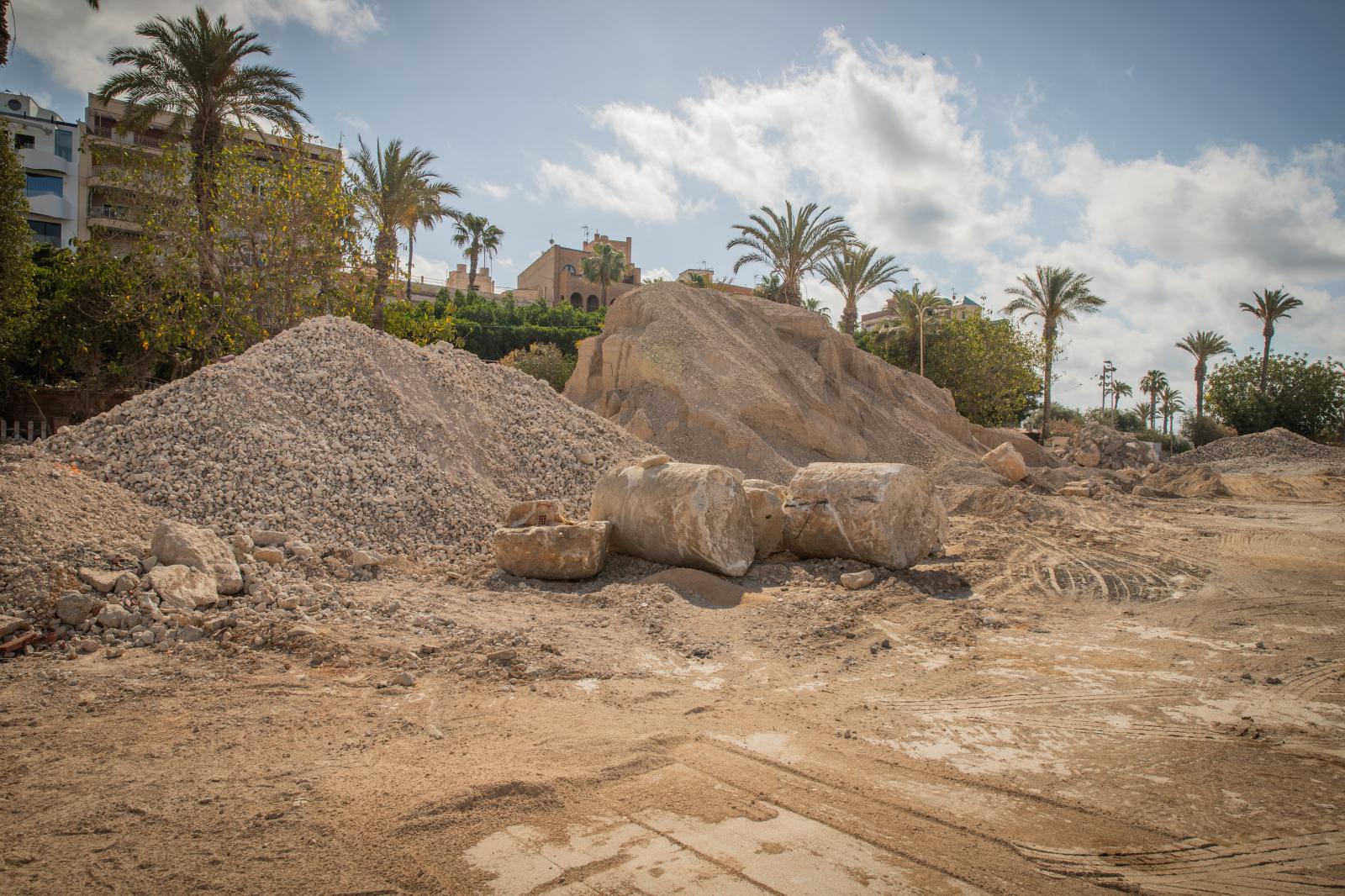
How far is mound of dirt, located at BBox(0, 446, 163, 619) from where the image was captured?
17.4 feet

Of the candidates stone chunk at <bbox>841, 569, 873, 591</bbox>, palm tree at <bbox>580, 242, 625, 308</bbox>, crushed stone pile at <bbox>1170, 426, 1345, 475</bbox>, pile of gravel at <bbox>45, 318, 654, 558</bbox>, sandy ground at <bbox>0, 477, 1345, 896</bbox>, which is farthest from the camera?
palm tree at <bbox>580, 242, 625, 308</bbox>

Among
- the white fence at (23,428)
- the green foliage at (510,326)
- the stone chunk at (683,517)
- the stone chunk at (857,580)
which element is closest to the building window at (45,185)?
the green foliage at (510,326)

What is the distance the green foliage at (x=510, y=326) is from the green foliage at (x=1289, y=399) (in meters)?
29.4

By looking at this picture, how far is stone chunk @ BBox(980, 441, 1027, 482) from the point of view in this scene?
18125mm

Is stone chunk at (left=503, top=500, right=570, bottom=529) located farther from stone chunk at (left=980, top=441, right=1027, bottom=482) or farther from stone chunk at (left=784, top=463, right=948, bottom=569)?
stone chunk at (left=980, top=441, right=1027, bottom=482)

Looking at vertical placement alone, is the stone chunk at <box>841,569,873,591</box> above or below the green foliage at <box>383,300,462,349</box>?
below

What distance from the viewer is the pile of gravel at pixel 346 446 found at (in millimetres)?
7594

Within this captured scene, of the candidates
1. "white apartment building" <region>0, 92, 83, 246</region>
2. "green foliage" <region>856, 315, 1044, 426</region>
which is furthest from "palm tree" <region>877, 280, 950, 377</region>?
"white apartment building" <region>0, 92, 83, 246</region>

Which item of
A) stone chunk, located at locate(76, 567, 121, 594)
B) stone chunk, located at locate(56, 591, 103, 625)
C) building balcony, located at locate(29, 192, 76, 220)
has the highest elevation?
building balcony, located at locate(29, 192, 76, 220)

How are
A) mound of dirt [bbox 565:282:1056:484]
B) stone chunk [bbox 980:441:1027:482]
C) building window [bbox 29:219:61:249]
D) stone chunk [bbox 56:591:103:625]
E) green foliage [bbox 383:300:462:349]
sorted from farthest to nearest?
building window [bbox 29:219:61:249] → stone chunk [bbox 980:441:1027:482] → green foliage [bbox 383:300:462:349] → mound of dirt [bbox 565:282:1056:484] → stone chunk [bbox 56:591:103:625]

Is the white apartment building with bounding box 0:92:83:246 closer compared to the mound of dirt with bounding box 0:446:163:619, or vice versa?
the mound of dirt with bounding box 0:446:163:619

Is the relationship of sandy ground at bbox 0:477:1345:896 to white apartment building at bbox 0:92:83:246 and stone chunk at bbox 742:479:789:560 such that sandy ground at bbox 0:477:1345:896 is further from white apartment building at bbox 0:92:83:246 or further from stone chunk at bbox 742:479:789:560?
white apartment building at bbox 0:92:83:246

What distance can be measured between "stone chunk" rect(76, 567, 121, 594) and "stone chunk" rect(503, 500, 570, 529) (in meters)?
3.37

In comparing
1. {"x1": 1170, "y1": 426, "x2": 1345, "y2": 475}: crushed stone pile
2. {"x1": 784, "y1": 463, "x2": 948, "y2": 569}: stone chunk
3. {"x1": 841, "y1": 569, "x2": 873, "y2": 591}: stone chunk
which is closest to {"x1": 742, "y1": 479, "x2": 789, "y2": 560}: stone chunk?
{"x1": 784, "y1": 463, "x2": 948, "y2": 569}: stone chunk
